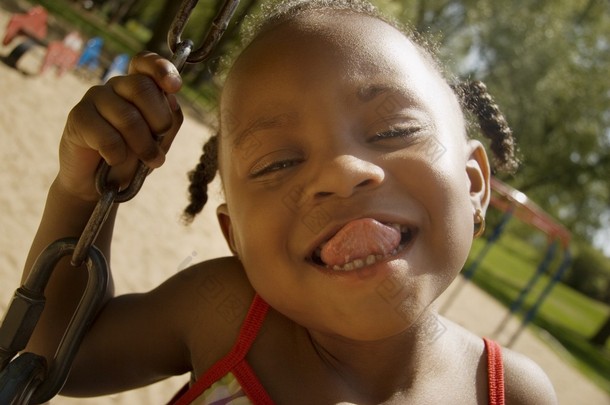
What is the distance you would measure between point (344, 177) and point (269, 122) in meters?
0.24

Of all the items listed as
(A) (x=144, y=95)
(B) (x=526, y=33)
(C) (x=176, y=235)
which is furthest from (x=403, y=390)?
(B) (x=526, y=33)

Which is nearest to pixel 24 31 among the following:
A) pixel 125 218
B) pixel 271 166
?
pixel 125 218

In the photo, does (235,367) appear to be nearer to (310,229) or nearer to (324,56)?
(310,229)

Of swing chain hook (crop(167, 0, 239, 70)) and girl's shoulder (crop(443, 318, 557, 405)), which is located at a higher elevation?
swing chain hook (crop(167, 0, 239, 70))

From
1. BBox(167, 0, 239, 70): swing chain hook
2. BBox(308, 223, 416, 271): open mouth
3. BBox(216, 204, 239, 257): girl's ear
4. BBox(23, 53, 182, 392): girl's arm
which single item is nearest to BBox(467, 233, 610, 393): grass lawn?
BBox(216, 204, 239, 257): girl's ear

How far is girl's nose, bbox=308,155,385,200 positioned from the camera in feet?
3.62

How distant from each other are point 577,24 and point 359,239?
22.6m

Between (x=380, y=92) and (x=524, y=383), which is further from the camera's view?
(x=524, y=383)

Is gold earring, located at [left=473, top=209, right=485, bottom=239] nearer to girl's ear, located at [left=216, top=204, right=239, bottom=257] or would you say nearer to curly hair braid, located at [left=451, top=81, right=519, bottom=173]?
curly hair braid, located at [left=451, top=81, right=519, bottom=173]

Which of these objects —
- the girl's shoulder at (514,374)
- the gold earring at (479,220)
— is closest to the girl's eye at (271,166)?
the gold earring at (479,220)

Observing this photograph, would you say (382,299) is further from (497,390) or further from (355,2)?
(355,2)

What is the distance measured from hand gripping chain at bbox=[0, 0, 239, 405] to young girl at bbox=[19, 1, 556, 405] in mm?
82

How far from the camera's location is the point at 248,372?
1.30 metres

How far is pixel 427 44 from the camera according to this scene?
170 cm
